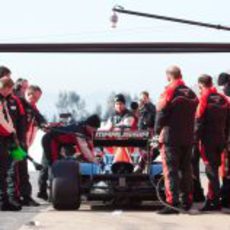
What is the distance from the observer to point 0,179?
11.8 meters

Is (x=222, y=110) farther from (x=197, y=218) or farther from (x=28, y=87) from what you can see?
(x=28, y=87)

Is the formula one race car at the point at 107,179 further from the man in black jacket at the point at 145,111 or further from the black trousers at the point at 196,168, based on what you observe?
the man in black jacket at the point at 145,111

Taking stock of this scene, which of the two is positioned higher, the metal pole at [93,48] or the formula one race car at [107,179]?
the metal pole at [93,48]

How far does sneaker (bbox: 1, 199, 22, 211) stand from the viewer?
11.6m

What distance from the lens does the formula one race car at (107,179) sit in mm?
11609

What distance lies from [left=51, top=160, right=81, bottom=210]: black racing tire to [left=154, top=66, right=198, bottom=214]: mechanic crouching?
3.83ft

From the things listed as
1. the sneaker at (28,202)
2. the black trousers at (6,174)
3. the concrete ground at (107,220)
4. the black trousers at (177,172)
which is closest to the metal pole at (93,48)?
the black trousers at (177,172)

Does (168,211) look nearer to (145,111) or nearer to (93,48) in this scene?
(93,48)

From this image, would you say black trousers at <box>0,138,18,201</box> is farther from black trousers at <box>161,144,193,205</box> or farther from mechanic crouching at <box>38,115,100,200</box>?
black trousers at <box>161,144,193,205</box>

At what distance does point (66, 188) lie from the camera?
11562mm

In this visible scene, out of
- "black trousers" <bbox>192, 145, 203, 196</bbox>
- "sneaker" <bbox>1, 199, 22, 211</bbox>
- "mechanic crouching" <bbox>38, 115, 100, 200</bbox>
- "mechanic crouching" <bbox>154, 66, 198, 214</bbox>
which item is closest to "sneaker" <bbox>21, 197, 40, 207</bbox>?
"sneaker" <bbox>1, 199, 22, 211</bbox>

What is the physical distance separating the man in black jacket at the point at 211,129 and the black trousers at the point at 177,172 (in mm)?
402
